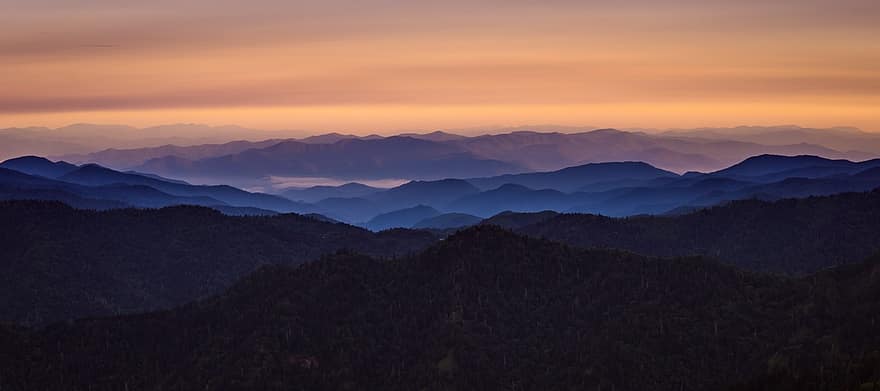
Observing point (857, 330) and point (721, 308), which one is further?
point (721, 308)

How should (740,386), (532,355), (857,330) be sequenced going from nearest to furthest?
1. (740,386)
2. (857,330)
3. (532,355)

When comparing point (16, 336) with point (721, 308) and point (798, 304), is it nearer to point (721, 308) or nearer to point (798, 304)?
point (721, 308)

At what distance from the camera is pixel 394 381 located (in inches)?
7092

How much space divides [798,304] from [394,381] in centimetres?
8001

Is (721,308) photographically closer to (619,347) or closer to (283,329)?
(619,347)

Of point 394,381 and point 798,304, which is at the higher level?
point 798,304

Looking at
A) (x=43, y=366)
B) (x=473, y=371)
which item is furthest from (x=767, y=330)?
(x=43, y=366)

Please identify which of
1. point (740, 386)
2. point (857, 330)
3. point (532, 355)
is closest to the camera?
point (740, 386)

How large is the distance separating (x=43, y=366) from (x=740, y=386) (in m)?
130

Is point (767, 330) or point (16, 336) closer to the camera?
point (767, 330)

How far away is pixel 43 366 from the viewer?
627 ft

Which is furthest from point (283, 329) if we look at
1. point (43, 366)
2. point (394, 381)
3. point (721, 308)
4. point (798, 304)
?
point (798, 304)

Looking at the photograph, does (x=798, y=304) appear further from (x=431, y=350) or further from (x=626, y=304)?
(x=431, y=350)

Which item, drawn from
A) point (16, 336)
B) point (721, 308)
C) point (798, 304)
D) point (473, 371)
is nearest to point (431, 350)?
point (473, 371)
